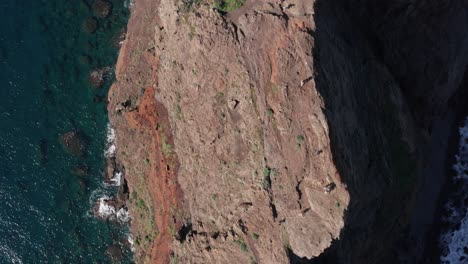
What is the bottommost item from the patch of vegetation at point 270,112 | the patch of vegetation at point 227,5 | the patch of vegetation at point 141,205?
the patch of vegetation at point 270,112

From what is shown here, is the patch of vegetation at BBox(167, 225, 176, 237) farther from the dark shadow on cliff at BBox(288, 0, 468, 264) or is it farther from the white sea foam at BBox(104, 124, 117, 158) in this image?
the white sea foam at BBox(104, 124, 117, 158)

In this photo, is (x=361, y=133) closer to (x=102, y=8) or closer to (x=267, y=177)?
(x=267, y=177)

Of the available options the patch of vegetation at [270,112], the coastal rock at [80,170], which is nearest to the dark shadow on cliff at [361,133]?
the patch of vegetation at [270,112]

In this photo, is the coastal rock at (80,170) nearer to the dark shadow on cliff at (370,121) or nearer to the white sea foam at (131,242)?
the white sea foam at (131,242)

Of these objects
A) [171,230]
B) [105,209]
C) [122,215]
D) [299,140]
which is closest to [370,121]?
[299,140]

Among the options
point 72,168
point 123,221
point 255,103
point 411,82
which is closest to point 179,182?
point 255,103

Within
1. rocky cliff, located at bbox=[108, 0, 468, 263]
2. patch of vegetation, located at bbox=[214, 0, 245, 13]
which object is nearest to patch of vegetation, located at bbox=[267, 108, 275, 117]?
rocky cliff, located at bbox=[108, 0, 468, 263]

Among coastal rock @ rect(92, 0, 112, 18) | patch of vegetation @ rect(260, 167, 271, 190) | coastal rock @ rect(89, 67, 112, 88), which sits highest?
coastal rock @ rect(92, 0, 112, 18)
